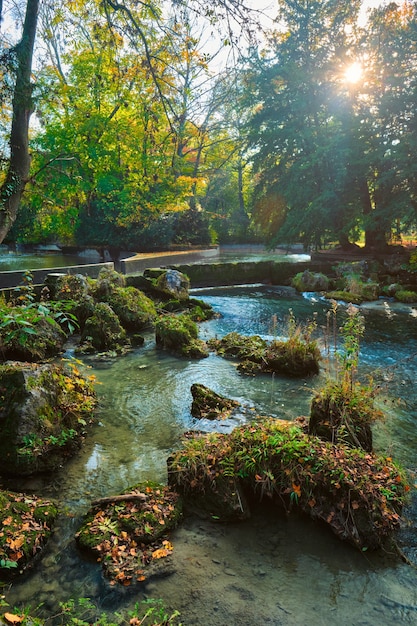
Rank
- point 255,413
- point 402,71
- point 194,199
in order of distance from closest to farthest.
Answer: 1. point 255,413
2. point 402,71
3. point 194,199

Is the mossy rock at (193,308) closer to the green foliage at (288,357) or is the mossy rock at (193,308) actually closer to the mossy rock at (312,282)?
the green foliage at (288,357)

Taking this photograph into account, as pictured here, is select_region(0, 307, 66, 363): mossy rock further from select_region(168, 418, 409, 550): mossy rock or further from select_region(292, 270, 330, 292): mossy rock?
select_region(292, 270, 330, 292): mossy rock

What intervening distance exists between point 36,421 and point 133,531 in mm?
1883

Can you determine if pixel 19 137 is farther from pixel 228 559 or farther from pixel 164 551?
pixel 228 559

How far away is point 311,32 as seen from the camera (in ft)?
67.6

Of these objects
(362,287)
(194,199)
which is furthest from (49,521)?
(194,199)

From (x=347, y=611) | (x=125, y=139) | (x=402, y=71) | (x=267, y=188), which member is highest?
(x=402, y=71)

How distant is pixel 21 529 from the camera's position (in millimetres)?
3291

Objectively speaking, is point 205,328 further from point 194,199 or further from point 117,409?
point 194,199

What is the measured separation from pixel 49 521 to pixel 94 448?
1.41 m

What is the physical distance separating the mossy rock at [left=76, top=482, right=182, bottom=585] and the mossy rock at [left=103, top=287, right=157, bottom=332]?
6.94 meters

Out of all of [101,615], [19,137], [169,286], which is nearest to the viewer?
[101,615]

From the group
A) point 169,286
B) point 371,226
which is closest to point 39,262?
point 169,286

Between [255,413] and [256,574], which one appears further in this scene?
[255,413]
